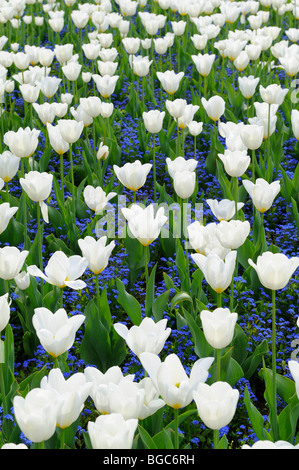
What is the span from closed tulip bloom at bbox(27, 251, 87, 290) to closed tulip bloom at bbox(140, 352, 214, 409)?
2.41 feet

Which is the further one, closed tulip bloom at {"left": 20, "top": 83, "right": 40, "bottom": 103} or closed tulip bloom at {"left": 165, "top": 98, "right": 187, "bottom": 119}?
closed tulip bloom at {"left": 20, "top": 83, "right": 40, "bottom": 103}

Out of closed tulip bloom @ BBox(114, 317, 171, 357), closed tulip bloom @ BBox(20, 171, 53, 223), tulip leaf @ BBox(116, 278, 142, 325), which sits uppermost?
closed tulip bloom @ BBox(20, 171, 53, 223)

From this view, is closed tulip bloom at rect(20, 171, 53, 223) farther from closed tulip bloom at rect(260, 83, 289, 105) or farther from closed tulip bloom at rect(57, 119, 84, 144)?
closed tulip bloom at rect(260, 83, 289, 105)

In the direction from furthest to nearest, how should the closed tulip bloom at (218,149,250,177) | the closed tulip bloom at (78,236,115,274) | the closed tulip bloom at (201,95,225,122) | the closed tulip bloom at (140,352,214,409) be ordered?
the closed tulip bloom at (201,95,225,122)
the closed tulip bloom at (218,149,250,177)
the closed tulip bloom at (78,236,115,274)
the closed tulip bloom at (140,352,214,409)

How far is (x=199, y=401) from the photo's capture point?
1837mm

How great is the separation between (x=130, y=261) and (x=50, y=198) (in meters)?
1.11

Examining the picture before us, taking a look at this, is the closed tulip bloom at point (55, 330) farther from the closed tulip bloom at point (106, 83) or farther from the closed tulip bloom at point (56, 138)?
the closed tulip bloom at point (106, 83)

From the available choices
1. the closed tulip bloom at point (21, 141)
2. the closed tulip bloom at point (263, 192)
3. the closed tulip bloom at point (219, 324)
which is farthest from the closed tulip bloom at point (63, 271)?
the closed tulip bloom at point (21, 141)

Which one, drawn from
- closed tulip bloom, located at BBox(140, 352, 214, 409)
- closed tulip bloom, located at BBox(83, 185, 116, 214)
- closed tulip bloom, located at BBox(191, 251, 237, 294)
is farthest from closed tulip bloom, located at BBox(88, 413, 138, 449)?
closed tulip bloom, located at BBox(83, 185, 116, 214)

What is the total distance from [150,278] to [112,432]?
146 cm

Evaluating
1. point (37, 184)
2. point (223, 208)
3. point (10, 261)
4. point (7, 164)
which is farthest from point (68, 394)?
point (7, 164)

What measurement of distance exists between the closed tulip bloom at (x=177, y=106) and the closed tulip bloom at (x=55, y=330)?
223 cm

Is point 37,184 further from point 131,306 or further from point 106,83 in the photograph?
point 106,83

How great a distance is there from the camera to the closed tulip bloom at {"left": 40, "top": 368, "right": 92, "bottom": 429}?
186 centimetres
